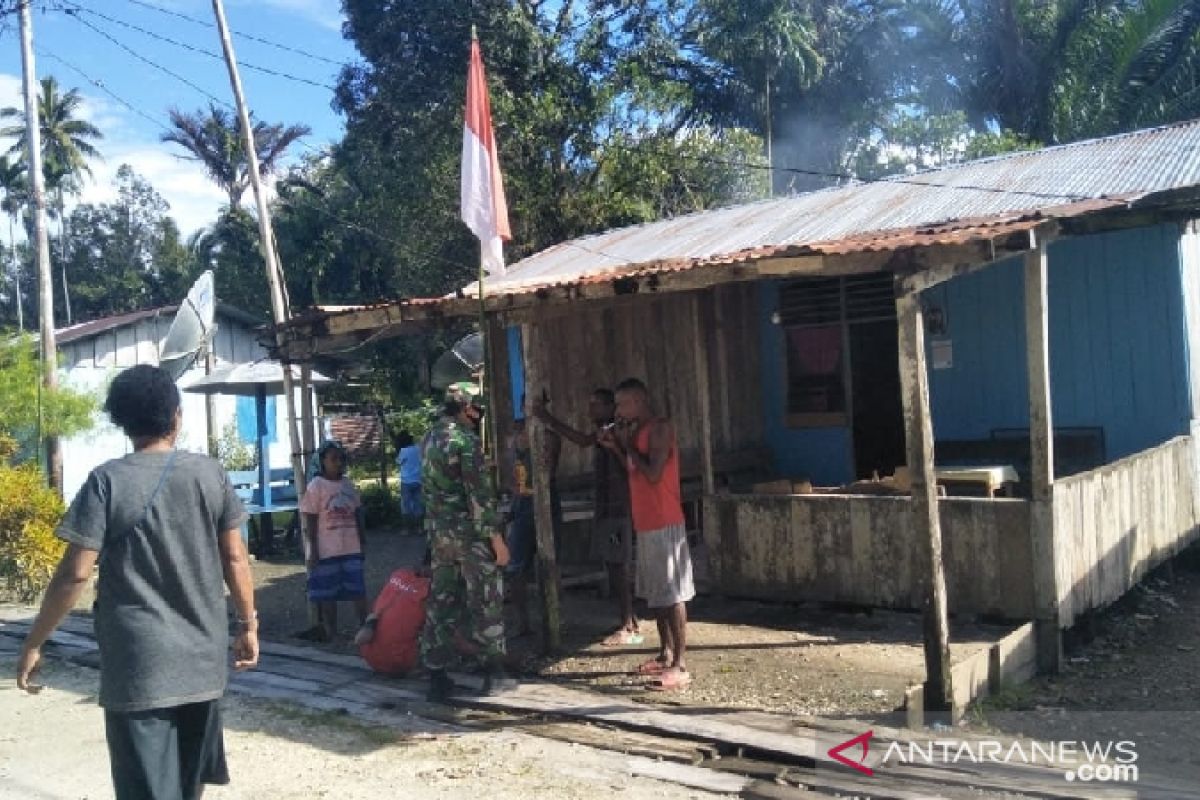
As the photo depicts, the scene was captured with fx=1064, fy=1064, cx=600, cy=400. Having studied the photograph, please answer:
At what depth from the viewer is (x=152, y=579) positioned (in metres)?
3.34

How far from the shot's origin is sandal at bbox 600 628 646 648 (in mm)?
7137

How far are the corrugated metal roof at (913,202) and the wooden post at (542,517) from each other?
452 mm

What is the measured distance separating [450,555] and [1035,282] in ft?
11.8

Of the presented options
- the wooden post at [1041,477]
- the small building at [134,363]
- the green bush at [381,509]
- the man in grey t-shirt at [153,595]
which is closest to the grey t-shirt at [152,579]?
the man in grey t-shirt at [153,595]

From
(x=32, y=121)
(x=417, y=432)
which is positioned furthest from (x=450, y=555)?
(x=417, y=432)

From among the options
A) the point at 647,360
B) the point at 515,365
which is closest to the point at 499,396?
the point at 515,365

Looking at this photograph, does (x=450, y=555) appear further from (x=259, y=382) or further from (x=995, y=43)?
(x=995, y=43)

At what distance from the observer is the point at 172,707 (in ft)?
11.0

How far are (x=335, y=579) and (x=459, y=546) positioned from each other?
2.21 meters

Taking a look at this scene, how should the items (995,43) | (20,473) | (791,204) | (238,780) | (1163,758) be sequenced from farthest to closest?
(995,43) → (20,473) → (791,204) → (238,780) → (1163,758)

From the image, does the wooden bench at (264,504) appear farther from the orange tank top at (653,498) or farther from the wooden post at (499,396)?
the orange tank top at (653,498)

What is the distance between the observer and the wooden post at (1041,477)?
19.0ft

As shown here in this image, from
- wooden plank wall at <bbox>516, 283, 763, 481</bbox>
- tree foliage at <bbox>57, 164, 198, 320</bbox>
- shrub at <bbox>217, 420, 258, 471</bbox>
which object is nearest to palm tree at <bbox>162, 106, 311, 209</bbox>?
tree foliage at <bbox>57, 164, 198, 320</bbox>

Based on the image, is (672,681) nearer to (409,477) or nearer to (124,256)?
(409,477)
